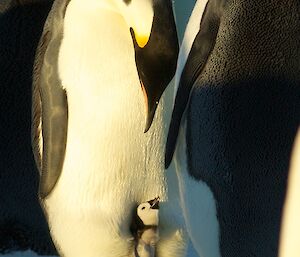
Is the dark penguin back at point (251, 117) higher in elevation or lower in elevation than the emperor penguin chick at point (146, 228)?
higher

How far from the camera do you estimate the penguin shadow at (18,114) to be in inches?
71.6

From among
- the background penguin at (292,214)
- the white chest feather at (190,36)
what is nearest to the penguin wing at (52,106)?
the white chest feather at (190,36)

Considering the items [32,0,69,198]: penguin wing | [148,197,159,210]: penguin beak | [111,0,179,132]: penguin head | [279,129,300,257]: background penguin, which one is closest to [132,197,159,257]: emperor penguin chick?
[148,197,159,210]: penguin beak

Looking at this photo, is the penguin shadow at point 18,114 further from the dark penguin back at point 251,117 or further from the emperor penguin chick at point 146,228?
the dark penguin back at point 251,117

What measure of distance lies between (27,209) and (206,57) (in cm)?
80

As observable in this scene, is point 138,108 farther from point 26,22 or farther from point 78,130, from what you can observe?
point 26,22

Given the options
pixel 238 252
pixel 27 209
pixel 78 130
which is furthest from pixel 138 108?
pixel 27 209

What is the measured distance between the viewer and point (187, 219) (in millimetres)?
1349

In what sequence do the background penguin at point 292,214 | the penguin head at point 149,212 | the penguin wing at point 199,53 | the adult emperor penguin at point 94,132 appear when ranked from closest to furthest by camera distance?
the background penguin at point 292,214, the penguin wing at point 199,53, the adult emperor penguin at point 94,132, the penguin head at point 149,212

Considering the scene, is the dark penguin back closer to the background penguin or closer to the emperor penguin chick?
the background penguin

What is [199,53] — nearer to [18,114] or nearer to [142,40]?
[142,40]

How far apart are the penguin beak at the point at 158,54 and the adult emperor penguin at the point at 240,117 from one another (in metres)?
0.03

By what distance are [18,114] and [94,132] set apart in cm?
38

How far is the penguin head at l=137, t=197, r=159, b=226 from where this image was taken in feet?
5.26
